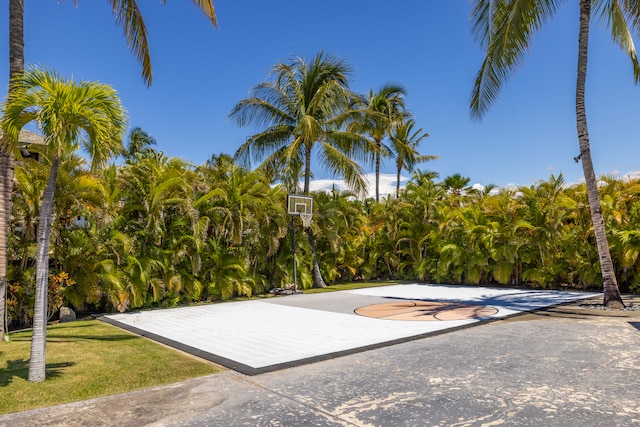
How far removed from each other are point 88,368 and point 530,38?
11831 mm

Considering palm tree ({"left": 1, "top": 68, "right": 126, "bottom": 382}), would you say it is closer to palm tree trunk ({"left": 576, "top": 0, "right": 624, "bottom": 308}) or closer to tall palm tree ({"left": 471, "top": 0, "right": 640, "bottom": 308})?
tall palm tree ({"left": 471, "top": 0, "right": 640, "bottom": 308})

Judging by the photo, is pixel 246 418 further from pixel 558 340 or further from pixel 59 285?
pixel 59 285

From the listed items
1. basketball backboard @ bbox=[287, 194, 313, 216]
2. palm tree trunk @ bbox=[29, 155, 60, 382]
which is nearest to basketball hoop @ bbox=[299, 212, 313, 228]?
basketball backboard @ bbox=[287, 194, 313, 216]

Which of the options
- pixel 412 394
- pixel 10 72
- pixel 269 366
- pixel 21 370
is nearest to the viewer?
pixel 412 394

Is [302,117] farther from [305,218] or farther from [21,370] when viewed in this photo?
[21,370]

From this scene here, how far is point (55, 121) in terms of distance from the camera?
191 inches

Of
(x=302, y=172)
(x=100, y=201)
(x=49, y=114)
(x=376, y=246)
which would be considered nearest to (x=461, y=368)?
(x=49, y=114)

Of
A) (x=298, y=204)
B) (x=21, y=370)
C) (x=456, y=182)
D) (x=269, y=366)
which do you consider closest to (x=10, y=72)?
(x=21, y=370)

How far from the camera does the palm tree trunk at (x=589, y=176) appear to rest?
36.0 feet

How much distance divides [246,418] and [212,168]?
449 inches

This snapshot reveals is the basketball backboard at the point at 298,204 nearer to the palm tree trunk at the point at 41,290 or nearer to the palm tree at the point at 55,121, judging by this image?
the palm tree at the point at 55,121

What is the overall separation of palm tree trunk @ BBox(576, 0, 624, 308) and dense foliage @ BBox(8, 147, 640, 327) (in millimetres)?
2914

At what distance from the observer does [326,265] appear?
1947cm

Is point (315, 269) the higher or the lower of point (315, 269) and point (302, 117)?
the lower
